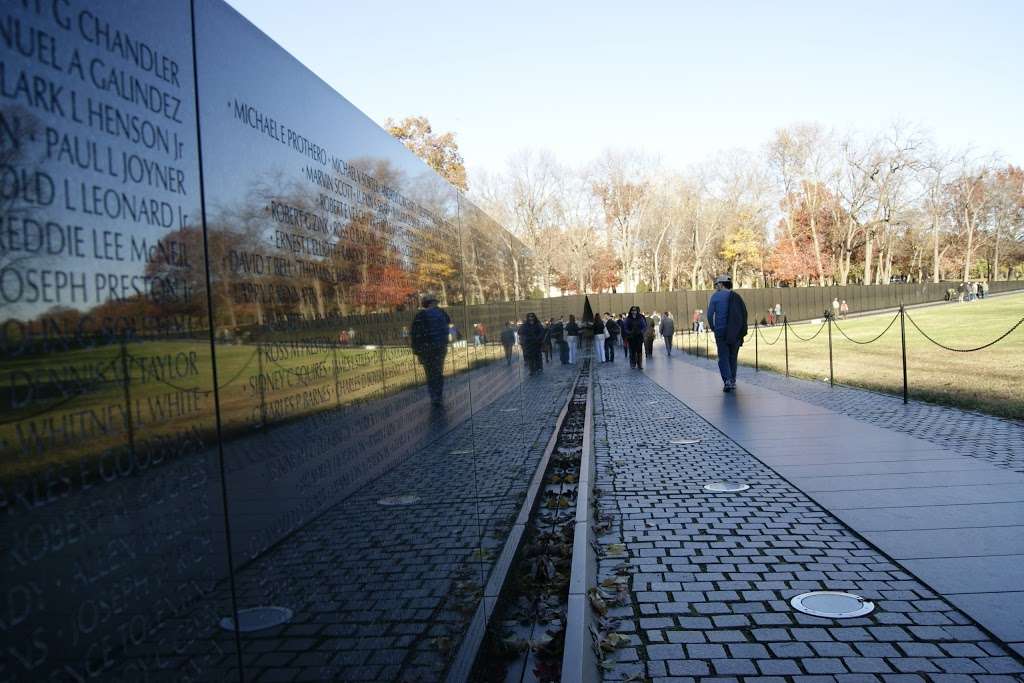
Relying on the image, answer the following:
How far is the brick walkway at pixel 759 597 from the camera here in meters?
3.50

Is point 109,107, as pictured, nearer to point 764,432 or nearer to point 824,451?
point 824,451

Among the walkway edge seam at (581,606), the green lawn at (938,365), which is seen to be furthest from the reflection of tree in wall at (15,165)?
the green lawn at (938,365)

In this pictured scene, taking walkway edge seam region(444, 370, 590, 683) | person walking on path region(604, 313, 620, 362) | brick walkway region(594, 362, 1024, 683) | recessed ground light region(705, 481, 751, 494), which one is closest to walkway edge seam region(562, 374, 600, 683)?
brick walkway region(594, 362, 1024, 683)

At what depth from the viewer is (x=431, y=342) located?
3.74m

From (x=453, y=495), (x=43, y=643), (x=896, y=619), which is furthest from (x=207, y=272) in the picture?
(x=896, y=619)

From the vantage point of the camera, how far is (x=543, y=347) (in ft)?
42.9

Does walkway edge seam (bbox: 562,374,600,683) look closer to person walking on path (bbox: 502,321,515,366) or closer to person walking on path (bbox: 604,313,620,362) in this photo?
person walking on path (bbox: 502,321,515,366)

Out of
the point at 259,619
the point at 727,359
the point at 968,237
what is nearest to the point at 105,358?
the point at 259,619

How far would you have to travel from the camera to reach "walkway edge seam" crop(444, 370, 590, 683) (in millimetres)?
3137

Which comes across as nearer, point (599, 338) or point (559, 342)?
point (559, 342)

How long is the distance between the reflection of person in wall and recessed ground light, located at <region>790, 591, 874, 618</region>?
2315mm

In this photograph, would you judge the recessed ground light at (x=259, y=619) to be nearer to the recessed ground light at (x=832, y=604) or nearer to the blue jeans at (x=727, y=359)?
the recessed ground light at (x=832, y=604)

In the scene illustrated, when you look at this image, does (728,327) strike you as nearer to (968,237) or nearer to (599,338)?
(599,338)

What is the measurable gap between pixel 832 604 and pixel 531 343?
22.4ft
